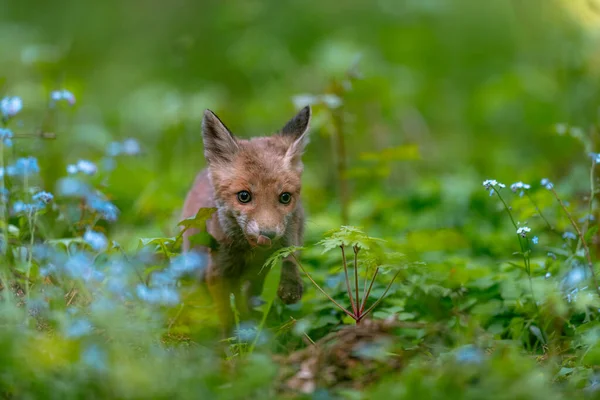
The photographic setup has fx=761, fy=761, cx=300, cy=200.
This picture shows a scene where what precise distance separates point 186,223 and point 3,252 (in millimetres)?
1034

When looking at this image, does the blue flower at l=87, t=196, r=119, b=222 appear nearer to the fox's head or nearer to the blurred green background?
the fox's head

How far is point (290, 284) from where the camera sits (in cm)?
497

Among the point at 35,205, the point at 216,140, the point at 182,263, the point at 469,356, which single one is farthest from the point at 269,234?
the point at 469,356

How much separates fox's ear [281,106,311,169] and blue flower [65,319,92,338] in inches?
86.2

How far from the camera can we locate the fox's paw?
16.2 feet

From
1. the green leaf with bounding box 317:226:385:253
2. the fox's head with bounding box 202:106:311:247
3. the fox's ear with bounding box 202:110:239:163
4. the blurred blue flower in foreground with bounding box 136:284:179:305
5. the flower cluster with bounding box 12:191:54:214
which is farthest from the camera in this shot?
the fox's ear with bounding box 202:110:239:163

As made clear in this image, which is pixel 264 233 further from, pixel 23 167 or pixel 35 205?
pixel 23 167

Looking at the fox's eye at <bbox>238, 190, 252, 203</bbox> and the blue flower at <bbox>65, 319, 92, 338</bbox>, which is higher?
the fox's eye at <bbox>238, 190, 252, 203</bbox>

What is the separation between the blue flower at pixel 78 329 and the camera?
3158 millimetres

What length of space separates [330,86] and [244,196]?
2159 mm

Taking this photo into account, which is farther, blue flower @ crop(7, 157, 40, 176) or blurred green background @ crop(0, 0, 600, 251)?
blurred green background @ crop(0, 0, 600, 251)

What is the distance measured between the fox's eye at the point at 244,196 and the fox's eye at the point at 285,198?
0.20 meters

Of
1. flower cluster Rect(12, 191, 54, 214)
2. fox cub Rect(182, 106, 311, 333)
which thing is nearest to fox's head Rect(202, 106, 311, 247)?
fox cub Rect(182, 106, 311, 333)

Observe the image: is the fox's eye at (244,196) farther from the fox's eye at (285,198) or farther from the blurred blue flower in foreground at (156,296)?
the blurred blue flower in foreground at (156,296)
